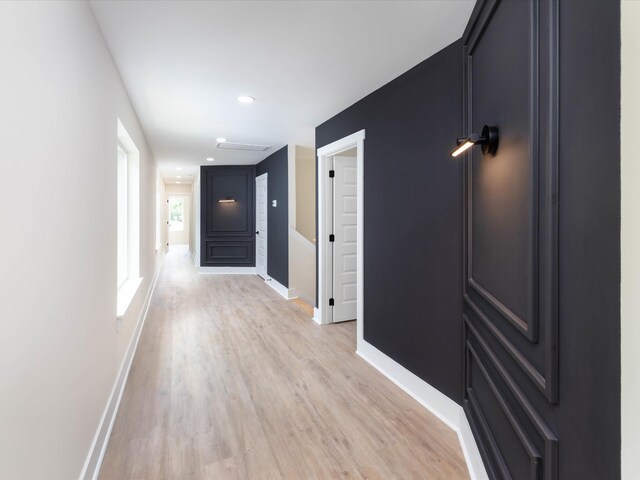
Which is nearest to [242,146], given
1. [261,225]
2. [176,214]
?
[261,225]

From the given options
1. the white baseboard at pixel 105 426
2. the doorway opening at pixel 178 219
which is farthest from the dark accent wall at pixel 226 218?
the doorway opening at pixel 178 219

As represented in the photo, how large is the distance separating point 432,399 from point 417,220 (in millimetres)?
1253

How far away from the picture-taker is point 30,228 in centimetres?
113

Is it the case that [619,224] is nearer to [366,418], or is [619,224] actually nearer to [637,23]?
[637,23]

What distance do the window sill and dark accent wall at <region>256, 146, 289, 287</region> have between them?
2.55 metres

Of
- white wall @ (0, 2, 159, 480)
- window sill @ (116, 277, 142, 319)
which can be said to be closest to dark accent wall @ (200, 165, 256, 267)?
window sill @ (116, 277, 142, 319)

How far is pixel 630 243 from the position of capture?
640 mm

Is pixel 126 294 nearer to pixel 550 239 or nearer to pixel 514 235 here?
pixel 514 235

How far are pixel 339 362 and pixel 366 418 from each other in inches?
36.3

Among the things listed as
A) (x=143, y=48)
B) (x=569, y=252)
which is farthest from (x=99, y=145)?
(x=569, y=252)

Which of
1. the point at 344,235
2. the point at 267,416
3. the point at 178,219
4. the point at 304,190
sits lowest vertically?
the point at 267,416

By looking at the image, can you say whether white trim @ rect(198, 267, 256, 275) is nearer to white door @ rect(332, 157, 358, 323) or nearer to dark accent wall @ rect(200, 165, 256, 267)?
dark accent wall @ rect(200, 165, 256, 267)

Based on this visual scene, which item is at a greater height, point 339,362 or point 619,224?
point 619,224

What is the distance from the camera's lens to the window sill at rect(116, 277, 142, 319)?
270cm
